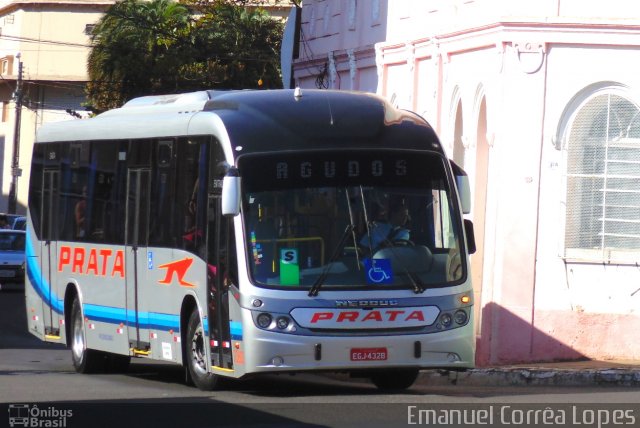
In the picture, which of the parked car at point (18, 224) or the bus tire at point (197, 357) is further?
the parked car at point (18, 224)

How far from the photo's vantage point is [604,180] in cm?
2166

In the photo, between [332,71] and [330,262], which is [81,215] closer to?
[330,262]

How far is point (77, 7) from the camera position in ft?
244

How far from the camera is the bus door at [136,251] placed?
16.8 meters

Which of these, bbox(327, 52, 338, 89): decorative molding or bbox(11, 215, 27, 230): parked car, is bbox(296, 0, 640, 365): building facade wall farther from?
bbox(11, 215, 27, 230): parked car

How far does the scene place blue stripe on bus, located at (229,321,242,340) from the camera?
14.3 m

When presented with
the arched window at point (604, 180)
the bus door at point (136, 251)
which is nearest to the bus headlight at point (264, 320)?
the bus door at point (136, 251)

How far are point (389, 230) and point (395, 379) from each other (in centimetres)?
203

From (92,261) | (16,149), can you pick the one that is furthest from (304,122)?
(16,149)

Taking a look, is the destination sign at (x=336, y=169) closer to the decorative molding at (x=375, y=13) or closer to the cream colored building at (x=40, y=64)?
the decorative molding at (x=375, y=13)

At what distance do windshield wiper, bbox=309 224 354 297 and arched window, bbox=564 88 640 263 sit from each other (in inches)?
313

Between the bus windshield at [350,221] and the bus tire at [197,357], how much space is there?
1.41 m

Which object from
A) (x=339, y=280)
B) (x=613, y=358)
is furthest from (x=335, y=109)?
(x=613, y=358)

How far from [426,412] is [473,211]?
1139cm
